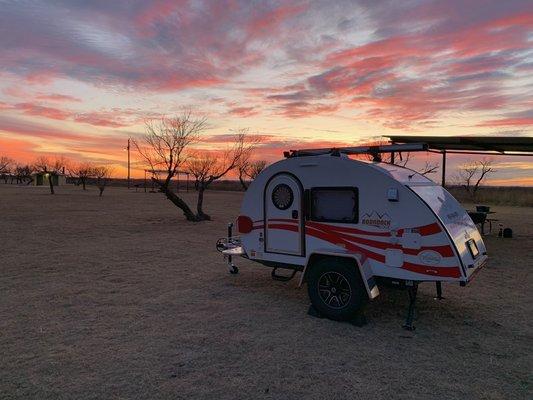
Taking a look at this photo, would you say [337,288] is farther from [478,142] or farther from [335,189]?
[478,142]

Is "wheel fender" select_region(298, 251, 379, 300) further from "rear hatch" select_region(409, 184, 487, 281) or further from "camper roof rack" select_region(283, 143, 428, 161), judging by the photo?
"camper roof rack" select_region(283, 143, 428, 161)

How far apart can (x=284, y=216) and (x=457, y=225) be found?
2.86 m

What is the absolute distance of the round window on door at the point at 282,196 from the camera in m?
7.35

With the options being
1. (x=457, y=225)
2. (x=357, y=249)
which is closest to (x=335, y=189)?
(x=357, y=249)

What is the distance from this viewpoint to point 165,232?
17141 millimetres

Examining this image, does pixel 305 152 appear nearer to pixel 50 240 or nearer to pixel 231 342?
pixel 231 342

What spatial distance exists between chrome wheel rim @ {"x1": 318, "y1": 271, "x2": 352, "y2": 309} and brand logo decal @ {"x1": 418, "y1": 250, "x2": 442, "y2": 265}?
1.18m

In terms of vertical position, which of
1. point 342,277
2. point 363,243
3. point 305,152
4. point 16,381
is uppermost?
point 305,152

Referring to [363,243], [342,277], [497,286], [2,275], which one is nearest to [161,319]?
[342,277]

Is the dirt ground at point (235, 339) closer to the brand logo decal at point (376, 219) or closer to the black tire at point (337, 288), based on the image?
the black tire at point (337, 288)

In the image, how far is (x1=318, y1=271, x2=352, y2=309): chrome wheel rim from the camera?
21.3ft

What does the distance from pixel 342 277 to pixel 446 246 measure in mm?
1626

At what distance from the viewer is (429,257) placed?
5.92 metres

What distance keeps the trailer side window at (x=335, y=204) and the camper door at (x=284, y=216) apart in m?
0.30
